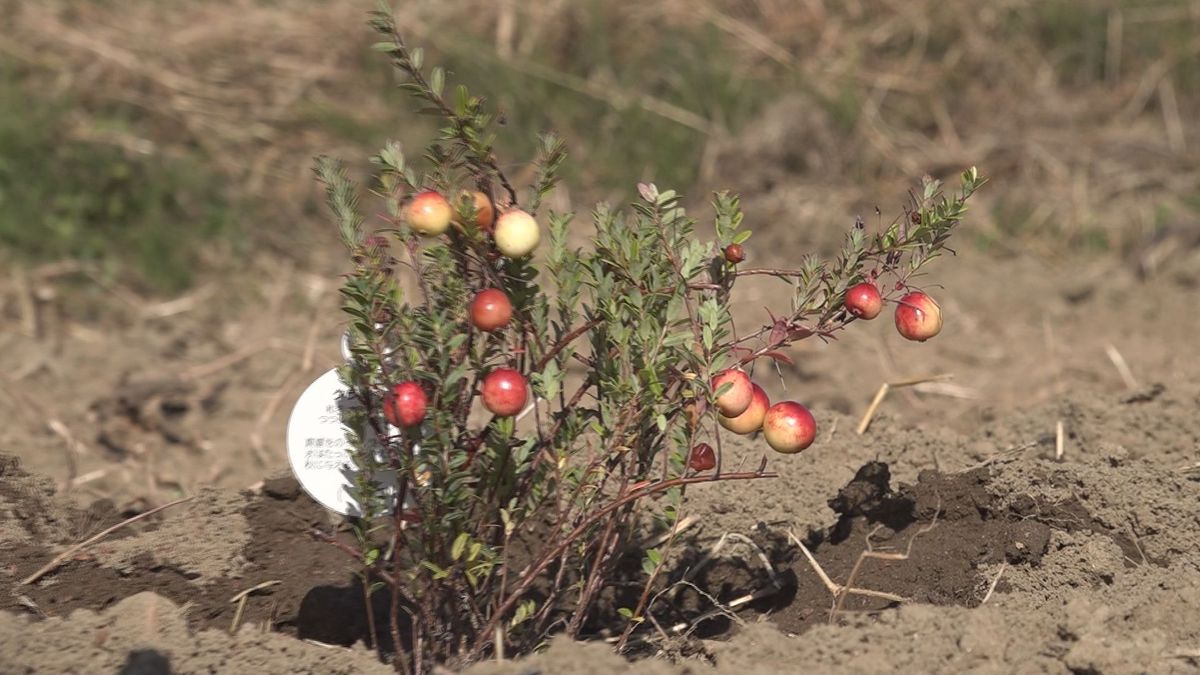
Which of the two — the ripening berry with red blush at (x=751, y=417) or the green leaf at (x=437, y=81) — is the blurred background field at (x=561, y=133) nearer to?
the ripening berry with red blush at (x=751, y=417)

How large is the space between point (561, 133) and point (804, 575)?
323 cm

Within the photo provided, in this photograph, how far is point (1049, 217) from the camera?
519 centimetres

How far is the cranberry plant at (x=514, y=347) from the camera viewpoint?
1896mm

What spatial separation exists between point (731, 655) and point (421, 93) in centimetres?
97

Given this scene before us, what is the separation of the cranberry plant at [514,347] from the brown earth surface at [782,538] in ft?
0.70

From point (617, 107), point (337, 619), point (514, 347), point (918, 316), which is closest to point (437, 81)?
point (514, 347)

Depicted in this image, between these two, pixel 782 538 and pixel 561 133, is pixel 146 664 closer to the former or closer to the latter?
pixel 782 538

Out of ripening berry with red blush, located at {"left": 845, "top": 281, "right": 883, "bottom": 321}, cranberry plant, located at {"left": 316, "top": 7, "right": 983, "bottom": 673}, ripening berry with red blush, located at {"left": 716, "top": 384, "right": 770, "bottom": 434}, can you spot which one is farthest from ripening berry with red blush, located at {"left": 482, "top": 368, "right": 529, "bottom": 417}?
ripening berry with red blush, located at {"left": 845, "top": 281, "right": 883, "bottom": 321}

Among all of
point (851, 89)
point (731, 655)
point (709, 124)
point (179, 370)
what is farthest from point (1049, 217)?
point (731, 655)

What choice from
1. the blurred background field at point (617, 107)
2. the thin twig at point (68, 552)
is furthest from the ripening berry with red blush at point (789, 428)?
the blurred background field at point (617, 107)

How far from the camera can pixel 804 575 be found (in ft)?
8.27

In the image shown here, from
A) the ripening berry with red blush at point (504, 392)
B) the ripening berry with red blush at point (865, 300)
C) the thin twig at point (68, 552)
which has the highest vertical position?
the ripening berry with red blush at point (865, 300)

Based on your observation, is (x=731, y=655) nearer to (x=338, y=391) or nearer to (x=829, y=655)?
(x=829, y=655)

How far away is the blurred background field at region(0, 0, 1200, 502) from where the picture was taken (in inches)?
166
